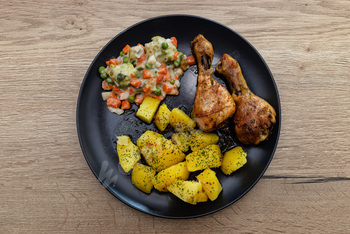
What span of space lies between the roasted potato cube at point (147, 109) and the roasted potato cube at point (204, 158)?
2.27 feet

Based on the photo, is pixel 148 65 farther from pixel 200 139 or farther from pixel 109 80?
pixel 200 139

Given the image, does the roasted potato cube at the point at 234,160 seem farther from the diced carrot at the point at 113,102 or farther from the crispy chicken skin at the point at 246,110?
the diced carrot at the point at 113,102

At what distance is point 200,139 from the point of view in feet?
11.3

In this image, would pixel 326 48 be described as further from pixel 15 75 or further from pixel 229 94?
pixel 15 75

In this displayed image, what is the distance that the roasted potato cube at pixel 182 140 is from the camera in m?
3.47

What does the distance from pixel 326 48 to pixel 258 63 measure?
1.07 meters

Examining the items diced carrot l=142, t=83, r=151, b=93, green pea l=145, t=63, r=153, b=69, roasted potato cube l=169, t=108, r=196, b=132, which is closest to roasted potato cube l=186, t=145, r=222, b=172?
roasted potato cube l=169, t=108, r=196, b=132

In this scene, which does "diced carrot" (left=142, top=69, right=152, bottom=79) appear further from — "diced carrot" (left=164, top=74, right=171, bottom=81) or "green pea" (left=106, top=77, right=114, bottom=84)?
"green pea" (left=106, top=77, right=114, bottom=84)

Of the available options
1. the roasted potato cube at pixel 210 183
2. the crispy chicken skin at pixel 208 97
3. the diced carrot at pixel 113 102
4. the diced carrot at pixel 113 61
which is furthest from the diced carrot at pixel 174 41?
the roasted potato cube at pixel 210 183

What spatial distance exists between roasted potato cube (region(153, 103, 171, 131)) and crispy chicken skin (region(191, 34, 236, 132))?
356mm

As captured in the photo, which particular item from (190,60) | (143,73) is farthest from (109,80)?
(190,60)

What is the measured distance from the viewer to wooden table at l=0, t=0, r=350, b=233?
360 centimetres

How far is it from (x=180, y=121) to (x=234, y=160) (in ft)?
2.67

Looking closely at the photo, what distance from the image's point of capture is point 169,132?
3.60 m
